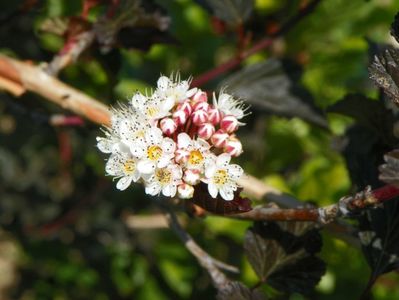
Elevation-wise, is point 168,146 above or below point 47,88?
below

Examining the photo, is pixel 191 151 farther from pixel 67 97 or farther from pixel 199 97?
pixel 67 97

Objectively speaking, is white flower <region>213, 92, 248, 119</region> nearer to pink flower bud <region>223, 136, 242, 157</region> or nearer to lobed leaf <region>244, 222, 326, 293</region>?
pink flower bud <region>223, 136, 242, 157</region>

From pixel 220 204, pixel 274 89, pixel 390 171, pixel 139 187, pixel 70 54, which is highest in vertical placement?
pixel 139 187

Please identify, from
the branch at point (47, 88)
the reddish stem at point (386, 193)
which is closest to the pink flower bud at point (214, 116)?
the reddish stem at point (386, 193)

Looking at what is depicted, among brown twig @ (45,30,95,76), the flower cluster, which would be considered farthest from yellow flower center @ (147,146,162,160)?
brown twig @ (45,30,95,76)

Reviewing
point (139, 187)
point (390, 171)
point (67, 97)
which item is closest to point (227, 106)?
point (390, 171)

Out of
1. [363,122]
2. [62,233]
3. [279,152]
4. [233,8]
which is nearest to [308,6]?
[233,8]
